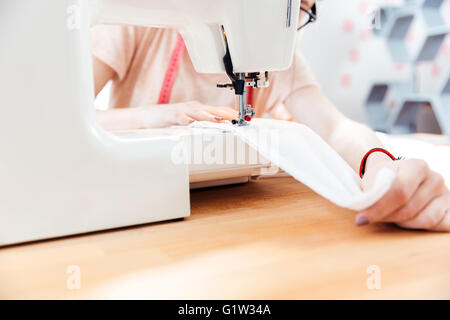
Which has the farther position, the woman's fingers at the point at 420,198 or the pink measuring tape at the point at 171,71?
the pink measuring tape at the point at 171,71

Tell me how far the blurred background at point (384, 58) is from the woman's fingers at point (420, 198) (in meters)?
1.69

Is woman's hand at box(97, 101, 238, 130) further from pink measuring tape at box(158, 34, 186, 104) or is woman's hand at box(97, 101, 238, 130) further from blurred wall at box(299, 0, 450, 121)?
blurred wall at box(299, 0, 450, 121)

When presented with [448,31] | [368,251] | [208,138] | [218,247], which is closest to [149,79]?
[208,138]

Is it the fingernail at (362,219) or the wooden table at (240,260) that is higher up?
the fingernail at (362,219)

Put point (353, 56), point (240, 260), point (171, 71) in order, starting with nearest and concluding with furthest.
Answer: point (240, 260), point (171, 71), point (353, 56)

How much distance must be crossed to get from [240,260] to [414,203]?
0.28 metres

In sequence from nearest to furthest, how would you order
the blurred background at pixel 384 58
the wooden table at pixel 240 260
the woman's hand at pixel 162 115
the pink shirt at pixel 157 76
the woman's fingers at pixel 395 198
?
the wooden table at pixel 240 260
the woman's fingers at pixel 395 198
the woman's hand at pixel 162 115
the pink shirt at pixel 157 76
the blurred background at pixel 384 58

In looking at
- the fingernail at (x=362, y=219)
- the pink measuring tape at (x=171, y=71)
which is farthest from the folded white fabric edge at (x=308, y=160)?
the pink measuring tape at (x=171, y=71)

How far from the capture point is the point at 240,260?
574mm

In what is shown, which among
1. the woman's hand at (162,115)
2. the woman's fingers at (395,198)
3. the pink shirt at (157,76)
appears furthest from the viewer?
the pink shirt at (157,76)

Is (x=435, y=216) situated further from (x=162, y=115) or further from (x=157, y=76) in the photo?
(x=157, y=76)

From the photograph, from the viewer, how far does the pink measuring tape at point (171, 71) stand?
3.69ft

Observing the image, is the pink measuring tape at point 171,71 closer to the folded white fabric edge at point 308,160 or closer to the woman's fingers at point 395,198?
the folded white fabric edge at point 308,160

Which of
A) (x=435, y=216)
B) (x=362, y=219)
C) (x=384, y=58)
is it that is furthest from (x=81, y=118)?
(x=384, y=58)
